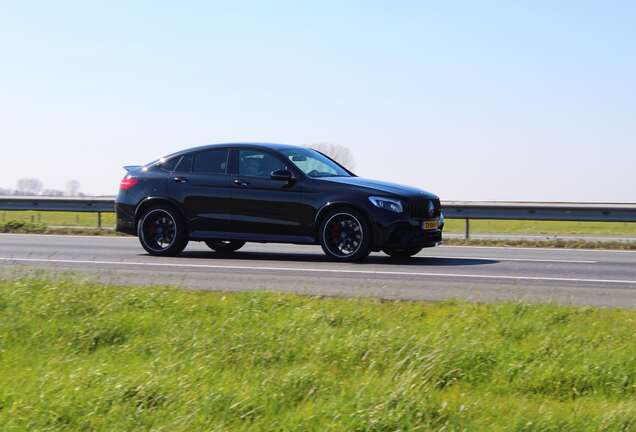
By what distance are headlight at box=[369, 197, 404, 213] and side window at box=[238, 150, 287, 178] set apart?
155 centimetres

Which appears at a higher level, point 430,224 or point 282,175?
point 282,175

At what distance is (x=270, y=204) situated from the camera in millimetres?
13508

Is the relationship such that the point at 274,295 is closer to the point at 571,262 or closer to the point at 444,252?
the point at 571,262

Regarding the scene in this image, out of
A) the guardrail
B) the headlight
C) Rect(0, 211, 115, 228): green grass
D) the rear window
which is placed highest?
the rear window

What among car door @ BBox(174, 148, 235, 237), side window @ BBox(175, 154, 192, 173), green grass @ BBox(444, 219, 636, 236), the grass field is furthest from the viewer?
the grass field

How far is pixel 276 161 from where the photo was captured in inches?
540

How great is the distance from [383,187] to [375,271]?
1673 millimetres

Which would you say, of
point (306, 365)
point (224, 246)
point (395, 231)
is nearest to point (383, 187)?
point (395, 231)

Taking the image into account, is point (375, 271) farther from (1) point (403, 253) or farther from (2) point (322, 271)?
(1) point (403, 253)

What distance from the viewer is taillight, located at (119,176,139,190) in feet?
47.2

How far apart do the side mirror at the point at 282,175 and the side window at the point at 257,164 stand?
0.21 meters

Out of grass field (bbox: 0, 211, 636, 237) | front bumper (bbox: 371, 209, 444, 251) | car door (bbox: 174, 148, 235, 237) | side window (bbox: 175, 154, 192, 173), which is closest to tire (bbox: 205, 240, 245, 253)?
Result: car door (bbox: 174, 148, 235, 237)

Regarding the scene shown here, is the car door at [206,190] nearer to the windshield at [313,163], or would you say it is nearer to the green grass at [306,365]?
the windshield at [313,163]

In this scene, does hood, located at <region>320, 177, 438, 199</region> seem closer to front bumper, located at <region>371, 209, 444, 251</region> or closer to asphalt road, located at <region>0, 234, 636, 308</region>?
front bumper, located at <region>371, 209, 444, 251</region>
